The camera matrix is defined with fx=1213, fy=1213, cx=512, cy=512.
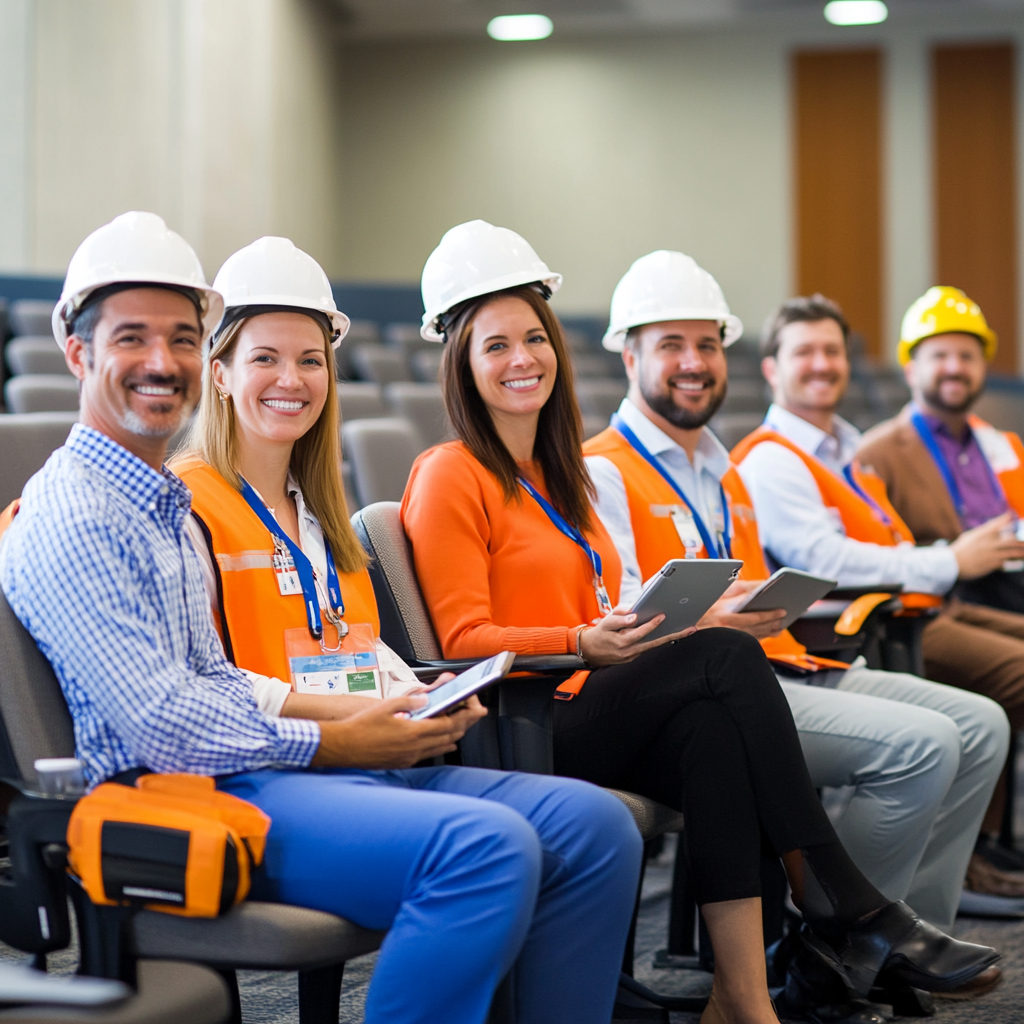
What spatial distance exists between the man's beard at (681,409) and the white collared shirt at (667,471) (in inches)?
1.4

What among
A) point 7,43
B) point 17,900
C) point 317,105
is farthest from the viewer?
point 317,105

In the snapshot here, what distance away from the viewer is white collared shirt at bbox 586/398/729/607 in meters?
2.29

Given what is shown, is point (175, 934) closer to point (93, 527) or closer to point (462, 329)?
point (93, 527)

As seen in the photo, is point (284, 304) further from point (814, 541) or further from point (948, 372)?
point (948, 372)

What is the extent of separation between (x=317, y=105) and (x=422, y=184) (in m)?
1.23

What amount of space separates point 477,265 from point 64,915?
1.25m

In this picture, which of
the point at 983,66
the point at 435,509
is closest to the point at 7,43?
the point at 435,509

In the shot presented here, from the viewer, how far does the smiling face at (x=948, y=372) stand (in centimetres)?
349

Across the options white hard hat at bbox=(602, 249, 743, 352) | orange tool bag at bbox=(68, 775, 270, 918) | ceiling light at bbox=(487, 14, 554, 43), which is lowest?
orange tool bag at bbox=(68, 775, 270, 918)

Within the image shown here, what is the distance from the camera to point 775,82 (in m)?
10.6

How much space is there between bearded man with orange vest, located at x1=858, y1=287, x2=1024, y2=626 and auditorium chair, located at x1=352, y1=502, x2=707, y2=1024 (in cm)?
165

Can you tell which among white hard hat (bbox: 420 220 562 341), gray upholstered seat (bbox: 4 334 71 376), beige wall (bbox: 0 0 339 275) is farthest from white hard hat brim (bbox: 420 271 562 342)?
beige wall (bbox: 0 0 339 275)

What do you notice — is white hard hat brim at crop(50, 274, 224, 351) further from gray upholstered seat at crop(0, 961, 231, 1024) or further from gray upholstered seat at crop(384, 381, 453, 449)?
gray upholstered seat at crop(384, 381, 453, 449)

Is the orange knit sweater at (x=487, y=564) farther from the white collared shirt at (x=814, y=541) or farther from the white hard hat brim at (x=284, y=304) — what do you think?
the white collared shirt at (x=814, y=541)
